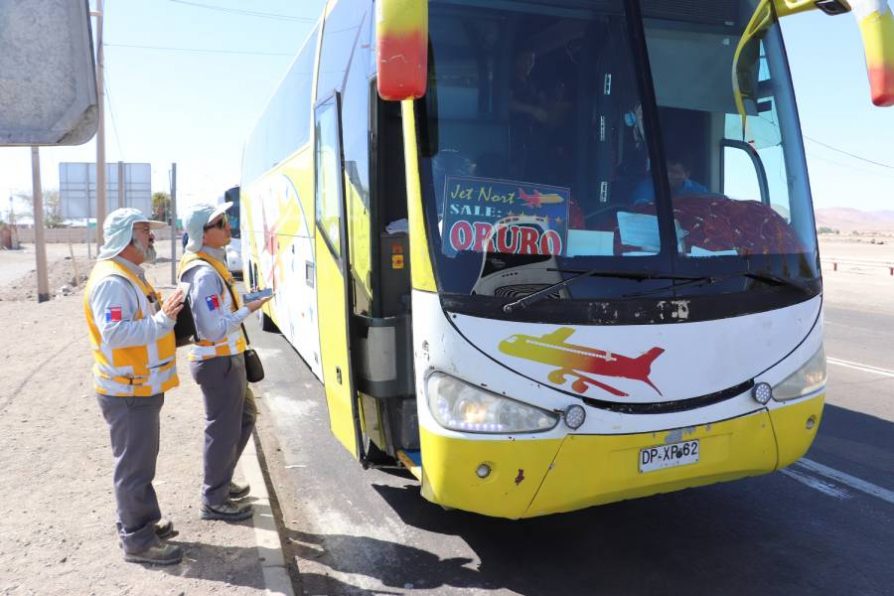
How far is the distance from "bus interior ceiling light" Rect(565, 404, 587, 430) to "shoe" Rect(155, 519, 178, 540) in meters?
2.51

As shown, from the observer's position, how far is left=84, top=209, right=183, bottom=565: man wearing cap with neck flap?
385 centimetres

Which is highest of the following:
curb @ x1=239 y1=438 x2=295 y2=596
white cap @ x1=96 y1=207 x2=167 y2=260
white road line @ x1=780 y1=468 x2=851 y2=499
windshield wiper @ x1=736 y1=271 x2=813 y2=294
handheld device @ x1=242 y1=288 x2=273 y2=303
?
white cap @ x1=96 y1=207 x2=167 y2=260

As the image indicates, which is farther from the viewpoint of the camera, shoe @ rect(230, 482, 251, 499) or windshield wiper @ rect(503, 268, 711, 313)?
shoe @ rect(230, 482, 251, 499)

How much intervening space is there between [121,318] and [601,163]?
2.68 m

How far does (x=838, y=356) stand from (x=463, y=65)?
28.4 ft

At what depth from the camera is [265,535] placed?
14.2 feet

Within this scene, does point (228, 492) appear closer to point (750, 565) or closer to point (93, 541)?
point (93, 541)

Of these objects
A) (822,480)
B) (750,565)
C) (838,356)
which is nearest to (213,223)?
(750,565)

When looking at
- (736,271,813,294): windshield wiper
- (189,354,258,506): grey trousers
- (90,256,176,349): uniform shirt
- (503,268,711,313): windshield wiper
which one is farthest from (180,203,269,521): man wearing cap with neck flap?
(736,271,813,294): windshield wiper

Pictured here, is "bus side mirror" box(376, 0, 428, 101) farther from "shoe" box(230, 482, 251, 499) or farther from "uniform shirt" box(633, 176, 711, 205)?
"shoe" box(230, 482, 251, 499)

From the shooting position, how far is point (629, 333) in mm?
3523

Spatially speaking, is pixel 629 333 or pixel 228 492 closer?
pixel 629 333

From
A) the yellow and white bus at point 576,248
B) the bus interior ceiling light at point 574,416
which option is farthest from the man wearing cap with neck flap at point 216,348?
the bus interior ceiling light at point 574,416

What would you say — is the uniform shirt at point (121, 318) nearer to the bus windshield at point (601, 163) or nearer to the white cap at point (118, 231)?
the white cap at point (118, 231)
